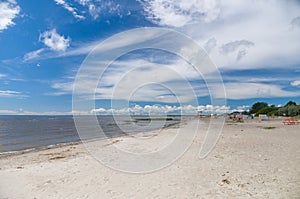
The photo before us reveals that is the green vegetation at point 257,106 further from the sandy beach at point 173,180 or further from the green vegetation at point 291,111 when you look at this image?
the sandy beach at point 173,180

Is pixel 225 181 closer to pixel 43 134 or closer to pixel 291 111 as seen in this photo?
pixel 43 134

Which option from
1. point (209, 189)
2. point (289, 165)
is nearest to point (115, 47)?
point (209, 189)

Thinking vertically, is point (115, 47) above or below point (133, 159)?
above

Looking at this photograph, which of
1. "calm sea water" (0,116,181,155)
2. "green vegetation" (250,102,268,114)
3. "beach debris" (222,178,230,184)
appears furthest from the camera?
"green vegetation" (250,102,268,114)

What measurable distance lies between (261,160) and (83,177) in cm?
777

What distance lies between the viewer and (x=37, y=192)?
310 inches

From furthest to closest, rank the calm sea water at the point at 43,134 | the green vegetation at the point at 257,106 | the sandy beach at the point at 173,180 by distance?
1. the green vegetation at the point at 257,106
2. the calm sea water at the point at 43,134
3. the sandy beach at the point at 173,180

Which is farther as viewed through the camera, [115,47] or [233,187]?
[115,47]

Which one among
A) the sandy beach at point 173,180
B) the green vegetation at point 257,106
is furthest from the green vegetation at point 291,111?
the sandy beach at point 173,180

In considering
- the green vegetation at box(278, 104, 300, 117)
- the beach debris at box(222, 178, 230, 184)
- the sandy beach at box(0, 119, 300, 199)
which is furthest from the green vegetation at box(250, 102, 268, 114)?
the beach debris at box(222, 178, 230, 184)

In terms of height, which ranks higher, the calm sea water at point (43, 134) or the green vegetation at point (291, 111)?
the green vegetation at point (291, 111)

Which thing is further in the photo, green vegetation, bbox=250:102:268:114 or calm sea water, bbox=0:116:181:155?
green vegetation, bbox=250:102:268:114

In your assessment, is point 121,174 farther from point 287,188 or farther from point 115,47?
point 115,47

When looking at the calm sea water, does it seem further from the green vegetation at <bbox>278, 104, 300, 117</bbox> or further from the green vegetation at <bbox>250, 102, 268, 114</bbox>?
the green vegetation at <bbox>250, 102, 268, 114</bbox>
